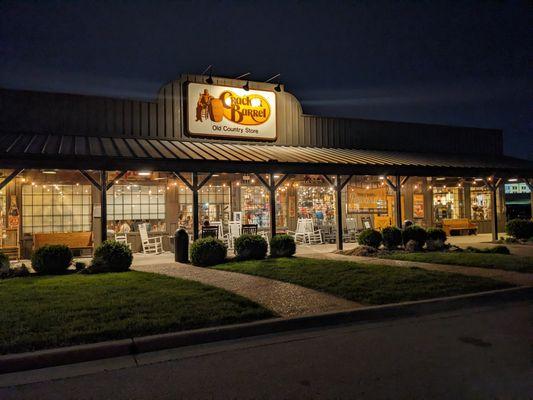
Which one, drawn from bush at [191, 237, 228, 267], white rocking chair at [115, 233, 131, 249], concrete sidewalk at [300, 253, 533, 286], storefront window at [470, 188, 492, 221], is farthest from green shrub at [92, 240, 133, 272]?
storefront window at [470, 188, 492, 221]

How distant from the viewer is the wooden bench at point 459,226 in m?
21.9

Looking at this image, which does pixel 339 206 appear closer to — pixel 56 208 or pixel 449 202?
pixel 56 208

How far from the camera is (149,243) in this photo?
655 inches

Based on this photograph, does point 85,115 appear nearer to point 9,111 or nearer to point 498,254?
point 9,111

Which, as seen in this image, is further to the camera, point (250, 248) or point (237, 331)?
point (250, 248)

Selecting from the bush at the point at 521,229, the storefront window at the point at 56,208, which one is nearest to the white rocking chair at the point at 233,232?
the storefront window at the point at 56,208

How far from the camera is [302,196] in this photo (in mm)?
21438

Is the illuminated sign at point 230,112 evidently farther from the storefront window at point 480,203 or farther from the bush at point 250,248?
the storefront window at point 480,203

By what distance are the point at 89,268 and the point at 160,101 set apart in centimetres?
704

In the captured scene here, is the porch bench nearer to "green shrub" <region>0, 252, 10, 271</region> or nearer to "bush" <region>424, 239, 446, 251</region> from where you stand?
"green shrub" <region>0, 252, 10, 271</region>

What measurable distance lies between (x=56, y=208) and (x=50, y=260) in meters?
6.38

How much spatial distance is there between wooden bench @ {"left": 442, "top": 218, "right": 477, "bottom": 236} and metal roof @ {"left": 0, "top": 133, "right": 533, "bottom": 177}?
4412 millimetres

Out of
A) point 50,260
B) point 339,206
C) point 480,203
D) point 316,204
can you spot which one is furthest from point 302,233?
point 480,203

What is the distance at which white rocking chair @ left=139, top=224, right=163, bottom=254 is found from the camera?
15.9m
